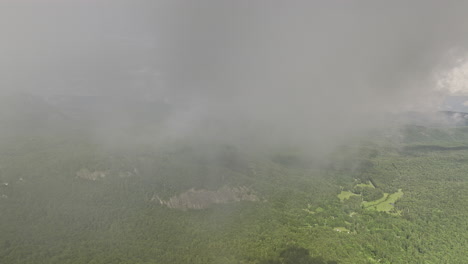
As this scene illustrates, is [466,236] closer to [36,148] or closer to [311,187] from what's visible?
[311,187]

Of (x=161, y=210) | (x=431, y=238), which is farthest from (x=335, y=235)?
(x=161, y=210)

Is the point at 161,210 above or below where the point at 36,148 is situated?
below

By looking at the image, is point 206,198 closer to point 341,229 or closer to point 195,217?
point 195,217

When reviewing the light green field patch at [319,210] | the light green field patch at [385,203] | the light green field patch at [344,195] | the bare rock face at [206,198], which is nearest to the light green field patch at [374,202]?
the light green field patch at [385,203]

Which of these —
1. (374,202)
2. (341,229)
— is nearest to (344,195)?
(374,202)

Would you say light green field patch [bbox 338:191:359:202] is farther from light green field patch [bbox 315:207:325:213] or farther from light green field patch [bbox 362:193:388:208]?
light green field patch [bbox 315:207:325:213]

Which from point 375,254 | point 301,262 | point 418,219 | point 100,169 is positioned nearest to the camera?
point 301,262

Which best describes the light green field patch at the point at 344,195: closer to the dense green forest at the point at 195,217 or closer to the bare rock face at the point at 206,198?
the dense green forest at the point at 195,217
